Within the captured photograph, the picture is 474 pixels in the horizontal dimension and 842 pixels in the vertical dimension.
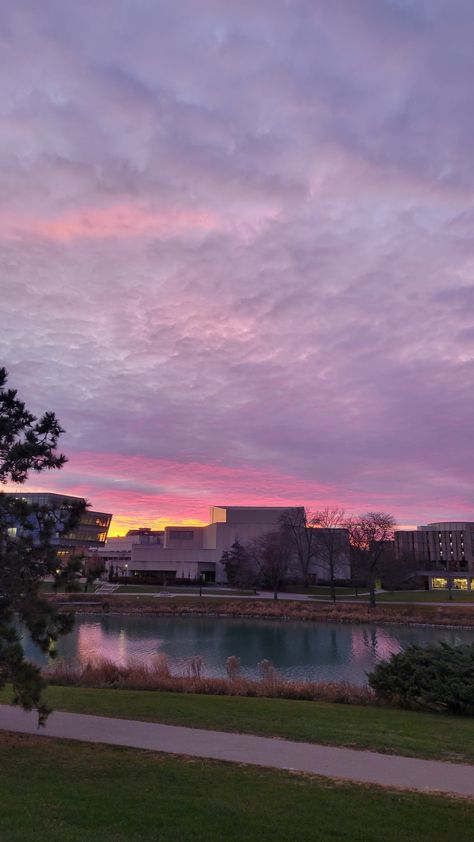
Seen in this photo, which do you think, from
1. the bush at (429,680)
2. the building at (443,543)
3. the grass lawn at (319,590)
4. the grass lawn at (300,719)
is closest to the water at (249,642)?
the bush at (429,680)

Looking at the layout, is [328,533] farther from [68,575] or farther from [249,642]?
[68,575]

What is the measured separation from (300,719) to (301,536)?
279ft

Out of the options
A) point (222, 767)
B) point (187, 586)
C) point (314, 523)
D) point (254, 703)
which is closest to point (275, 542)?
point (314, 523)

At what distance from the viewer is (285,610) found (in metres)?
58.1

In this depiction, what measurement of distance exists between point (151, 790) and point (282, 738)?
150 inches

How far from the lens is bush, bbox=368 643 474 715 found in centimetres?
1484

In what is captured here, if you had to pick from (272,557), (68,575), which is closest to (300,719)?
(68,575)

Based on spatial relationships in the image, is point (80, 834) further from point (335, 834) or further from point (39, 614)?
point (39, 614)

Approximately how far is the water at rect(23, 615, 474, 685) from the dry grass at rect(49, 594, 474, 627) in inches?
86.5

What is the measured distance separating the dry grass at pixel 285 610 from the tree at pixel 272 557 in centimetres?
1476

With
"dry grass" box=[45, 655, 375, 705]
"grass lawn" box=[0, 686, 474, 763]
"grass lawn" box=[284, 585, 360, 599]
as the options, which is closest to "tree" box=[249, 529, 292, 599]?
"grass lawn" box=[284, 585, 360, 599]

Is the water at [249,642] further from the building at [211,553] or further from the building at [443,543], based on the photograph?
the building at [443,543]

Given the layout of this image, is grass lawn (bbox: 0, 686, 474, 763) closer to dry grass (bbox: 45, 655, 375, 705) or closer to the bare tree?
dry grass (bbox: 45, 655, 375, 705)

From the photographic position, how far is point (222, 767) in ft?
29.1
